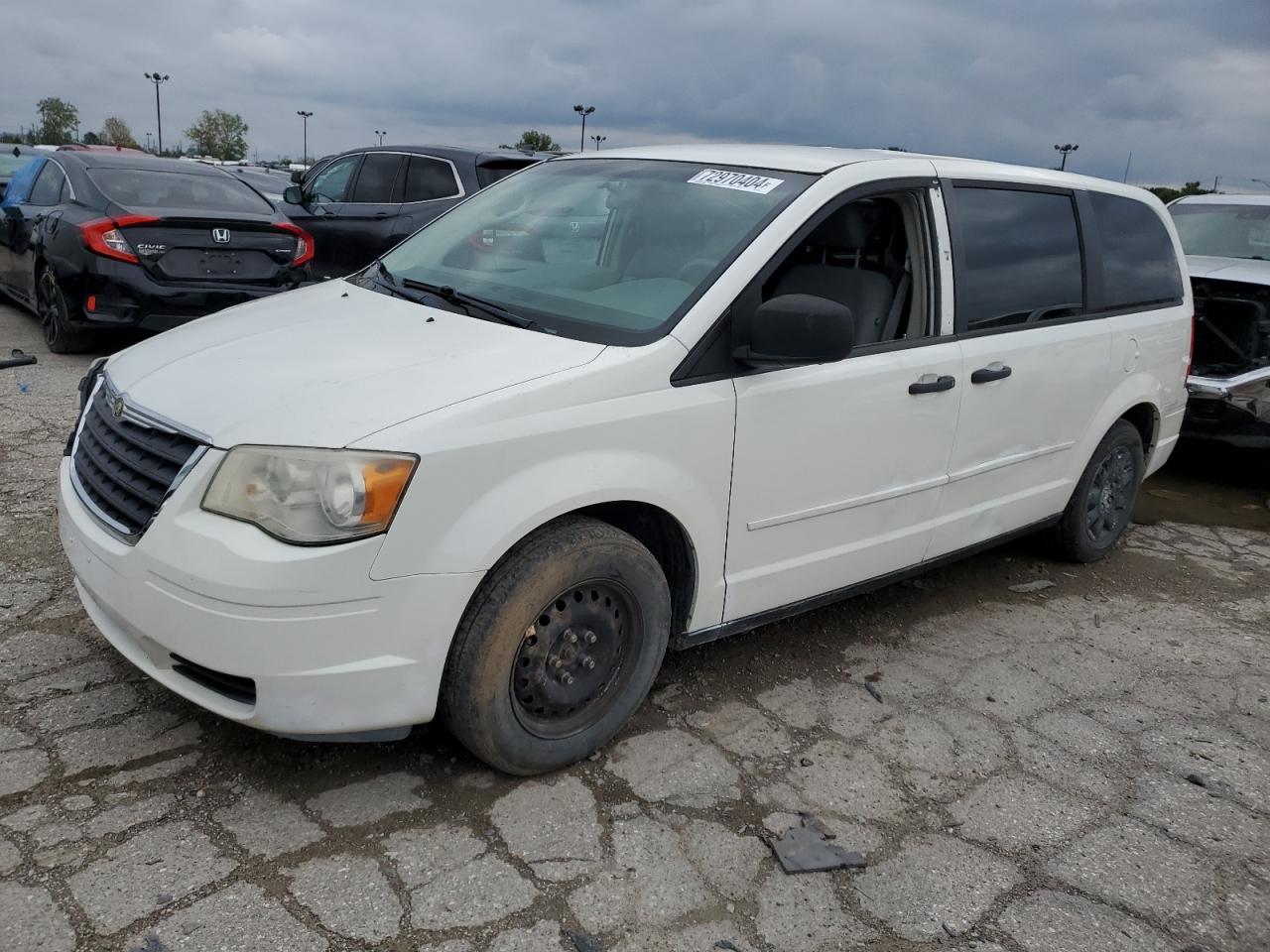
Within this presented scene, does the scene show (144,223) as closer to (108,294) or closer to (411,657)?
(108,294)

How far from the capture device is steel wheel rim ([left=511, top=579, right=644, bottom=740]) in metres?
2.78

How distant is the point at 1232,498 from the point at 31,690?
664cm

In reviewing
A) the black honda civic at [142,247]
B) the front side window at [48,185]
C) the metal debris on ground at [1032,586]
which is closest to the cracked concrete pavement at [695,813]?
the metal debris on ground at [1032,586]

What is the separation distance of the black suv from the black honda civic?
1.05m

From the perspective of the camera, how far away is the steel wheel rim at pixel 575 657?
2.78 meters

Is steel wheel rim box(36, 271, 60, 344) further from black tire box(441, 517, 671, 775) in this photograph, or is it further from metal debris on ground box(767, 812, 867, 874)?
metal debris on ground box(767, 812, 867, 874)

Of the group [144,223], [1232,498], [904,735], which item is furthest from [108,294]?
[1232,498]

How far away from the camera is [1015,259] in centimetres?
396

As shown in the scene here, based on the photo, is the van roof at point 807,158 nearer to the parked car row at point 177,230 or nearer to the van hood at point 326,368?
the van hood at point 326,368

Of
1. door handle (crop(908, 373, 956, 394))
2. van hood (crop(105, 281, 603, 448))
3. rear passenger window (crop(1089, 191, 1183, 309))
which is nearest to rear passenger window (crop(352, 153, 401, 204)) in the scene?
van hood (crop(105, 281, 603, 448))

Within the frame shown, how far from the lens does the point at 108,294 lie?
683cm

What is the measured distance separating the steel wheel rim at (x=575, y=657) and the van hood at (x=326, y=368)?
0.63 m

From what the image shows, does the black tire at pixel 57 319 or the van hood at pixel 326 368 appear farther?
the black tire at pixel 57 319

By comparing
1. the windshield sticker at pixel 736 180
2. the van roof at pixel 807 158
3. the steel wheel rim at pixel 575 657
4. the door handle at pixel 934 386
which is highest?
the van roof at pixel 807 158
